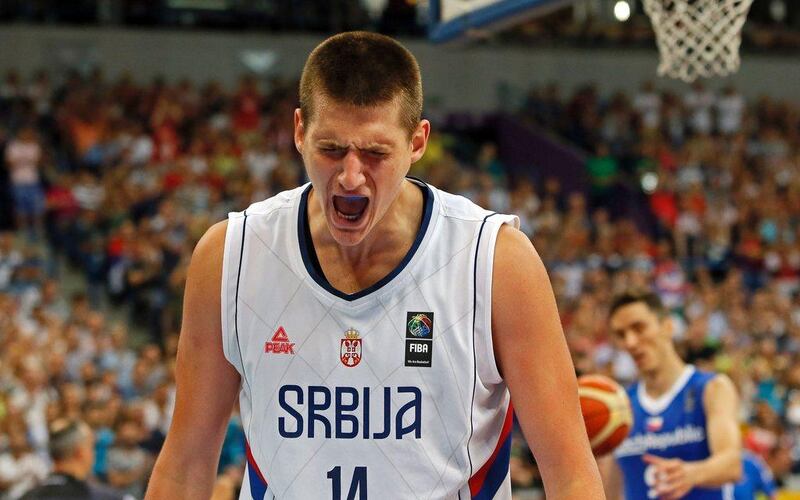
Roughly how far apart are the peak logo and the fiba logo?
0.29 meters

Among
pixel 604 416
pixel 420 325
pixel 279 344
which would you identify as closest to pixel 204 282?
pixel 279 344

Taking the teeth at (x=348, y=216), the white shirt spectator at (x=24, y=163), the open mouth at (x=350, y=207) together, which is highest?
the open mouth at (x=350, y=207)

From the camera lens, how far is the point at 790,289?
17359 millimetres

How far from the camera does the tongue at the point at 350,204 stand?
268cm

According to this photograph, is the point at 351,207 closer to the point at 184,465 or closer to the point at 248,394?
the point at 248,394

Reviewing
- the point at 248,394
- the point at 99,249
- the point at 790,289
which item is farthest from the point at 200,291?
the point at 790,289

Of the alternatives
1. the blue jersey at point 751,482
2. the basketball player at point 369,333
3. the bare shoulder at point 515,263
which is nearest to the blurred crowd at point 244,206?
the blue jersey at point 751,482

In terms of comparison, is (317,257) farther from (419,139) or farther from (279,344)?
(419,139)

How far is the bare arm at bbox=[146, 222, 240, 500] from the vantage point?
2.93 meters

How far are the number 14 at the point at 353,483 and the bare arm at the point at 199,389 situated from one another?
0.37 m

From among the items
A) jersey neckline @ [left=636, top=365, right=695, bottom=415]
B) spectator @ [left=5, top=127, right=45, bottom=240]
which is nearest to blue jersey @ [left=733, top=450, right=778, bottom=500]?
jersey neckline @ [left=636, top=365, right=695, bottom=415]

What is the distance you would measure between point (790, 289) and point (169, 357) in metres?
9.15

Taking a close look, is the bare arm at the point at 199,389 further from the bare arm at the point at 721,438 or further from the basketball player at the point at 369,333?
the bare arm at the point at 721,438

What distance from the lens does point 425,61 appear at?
73.0ft
